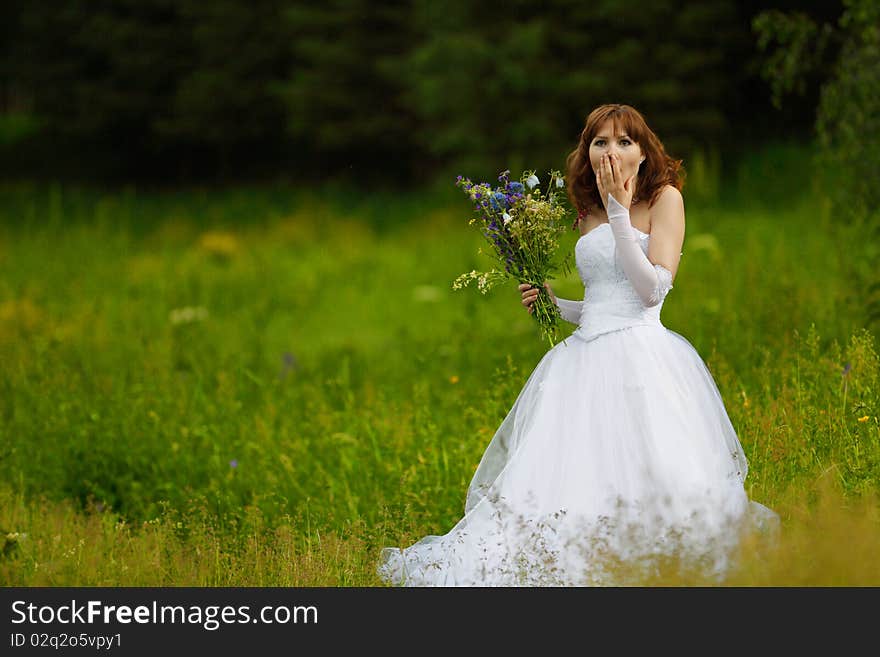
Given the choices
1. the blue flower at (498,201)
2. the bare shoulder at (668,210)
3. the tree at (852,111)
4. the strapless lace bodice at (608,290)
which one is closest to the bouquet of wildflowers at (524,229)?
the blue flower at (498,201)

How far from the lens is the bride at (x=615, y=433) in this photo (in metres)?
3.81

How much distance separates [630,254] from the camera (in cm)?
382

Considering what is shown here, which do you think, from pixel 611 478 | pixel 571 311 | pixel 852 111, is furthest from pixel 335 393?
pixel 852 111

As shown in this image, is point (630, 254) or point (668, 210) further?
point (668, 210)

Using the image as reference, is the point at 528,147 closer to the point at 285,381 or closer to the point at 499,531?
the point at 285,381

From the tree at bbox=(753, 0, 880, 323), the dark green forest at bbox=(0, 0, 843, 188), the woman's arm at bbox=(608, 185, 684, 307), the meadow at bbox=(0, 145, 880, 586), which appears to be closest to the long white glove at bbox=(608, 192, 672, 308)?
the woman's arm at bbox=(608, 185, 684, 307)

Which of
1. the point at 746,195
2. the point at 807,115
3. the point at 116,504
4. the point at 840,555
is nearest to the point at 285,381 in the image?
the point at 116,504

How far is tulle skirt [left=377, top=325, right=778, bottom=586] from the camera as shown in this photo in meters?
3.75

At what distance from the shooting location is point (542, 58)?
1459cm

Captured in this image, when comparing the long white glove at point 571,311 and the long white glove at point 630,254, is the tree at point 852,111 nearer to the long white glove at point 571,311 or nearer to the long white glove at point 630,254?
the long white glove at point 571,311

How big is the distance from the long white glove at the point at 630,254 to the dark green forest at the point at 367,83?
369cm

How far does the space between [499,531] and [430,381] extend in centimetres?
354

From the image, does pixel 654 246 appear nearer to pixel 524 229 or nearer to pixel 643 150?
pixel 643 150

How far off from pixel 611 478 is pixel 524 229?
3.11 feet
